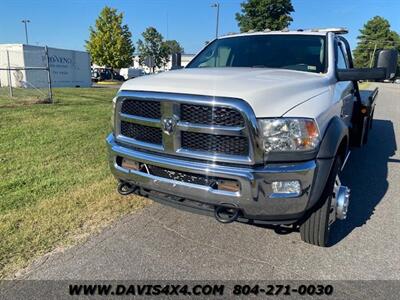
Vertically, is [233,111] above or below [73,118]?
above

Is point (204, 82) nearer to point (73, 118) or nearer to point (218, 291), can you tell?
point (218, 291)

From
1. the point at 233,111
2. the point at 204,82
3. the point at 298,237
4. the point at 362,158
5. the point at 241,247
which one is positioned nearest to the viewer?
the point at 233,111

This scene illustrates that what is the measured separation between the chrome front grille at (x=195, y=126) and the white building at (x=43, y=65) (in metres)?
22.6

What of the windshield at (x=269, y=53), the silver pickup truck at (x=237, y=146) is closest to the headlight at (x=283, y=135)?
the silver pickup truck at (x=237, y=146)

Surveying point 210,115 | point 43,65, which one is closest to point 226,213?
point 210,115

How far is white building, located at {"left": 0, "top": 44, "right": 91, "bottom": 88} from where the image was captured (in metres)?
26.2

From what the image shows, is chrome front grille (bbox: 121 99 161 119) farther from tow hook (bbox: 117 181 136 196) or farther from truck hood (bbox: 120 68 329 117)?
tow hook (bbox: 117 181 136 196)

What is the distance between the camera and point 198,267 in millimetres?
3105

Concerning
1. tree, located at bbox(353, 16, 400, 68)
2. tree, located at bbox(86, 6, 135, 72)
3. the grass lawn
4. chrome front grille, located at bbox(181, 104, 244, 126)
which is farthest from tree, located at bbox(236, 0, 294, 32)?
chrome front grille, located at bbox(181, 104, 244, 126)

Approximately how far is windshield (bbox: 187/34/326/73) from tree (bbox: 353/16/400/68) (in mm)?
83458

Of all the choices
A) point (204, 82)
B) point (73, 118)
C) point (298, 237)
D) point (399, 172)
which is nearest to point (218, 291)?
point (298, 237)

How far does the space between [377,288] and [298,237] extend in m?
0.92

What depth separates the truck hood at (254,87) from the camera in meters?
2.80

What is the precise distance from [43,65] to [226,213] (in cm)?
2855
